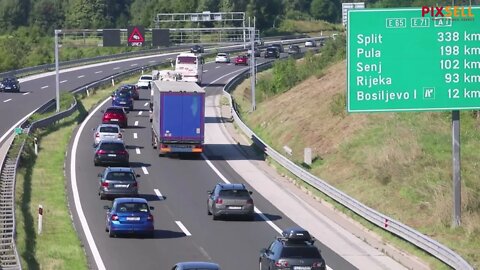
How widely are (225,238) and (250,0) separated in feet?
482

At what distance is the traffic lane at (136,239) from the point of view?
31.6m

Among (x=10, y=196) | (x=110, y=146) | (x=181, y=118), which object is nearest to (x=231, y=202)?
(x=10, y=196)

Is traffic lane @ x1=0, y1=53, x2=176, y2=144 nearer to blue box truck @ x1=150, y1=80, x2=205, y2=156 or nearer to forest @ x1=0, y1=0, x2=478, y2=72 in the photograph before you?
blue box truck @ x1=150, y1=80, x2=205, y2=156

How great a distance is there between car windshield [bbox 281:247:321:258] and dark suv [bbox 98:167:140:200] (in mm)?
15455

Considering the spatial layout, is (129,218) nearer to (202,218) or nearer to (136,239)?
(136,239)

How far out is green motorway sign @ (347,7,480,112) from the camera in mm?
34312

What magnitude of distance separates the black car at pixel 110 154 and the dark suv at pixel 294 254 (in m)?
22.9

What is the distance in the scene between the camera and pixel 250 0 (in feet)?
592

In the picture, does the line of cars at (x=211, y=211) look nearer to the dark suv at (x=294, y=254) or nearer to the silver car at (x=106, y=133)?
the dark suv at (x=294, y=254)

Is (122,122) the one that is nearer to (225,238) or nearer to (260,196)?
(260,196)

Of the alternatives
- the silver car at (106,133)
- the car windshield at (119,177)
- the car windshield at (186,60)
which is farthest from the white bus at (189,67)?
the car windshield at (119,177)

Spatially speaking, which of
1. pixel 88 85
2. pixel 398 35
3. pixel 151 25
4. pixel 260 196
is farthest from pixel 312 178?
pixel 151 25

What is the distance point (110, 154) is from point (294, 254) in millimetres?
24322

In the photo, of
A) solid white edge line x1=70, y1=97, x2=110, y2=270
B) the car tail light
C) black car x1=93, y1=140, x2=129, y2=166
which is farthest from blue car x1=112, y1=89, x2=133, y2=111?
the car tail light
